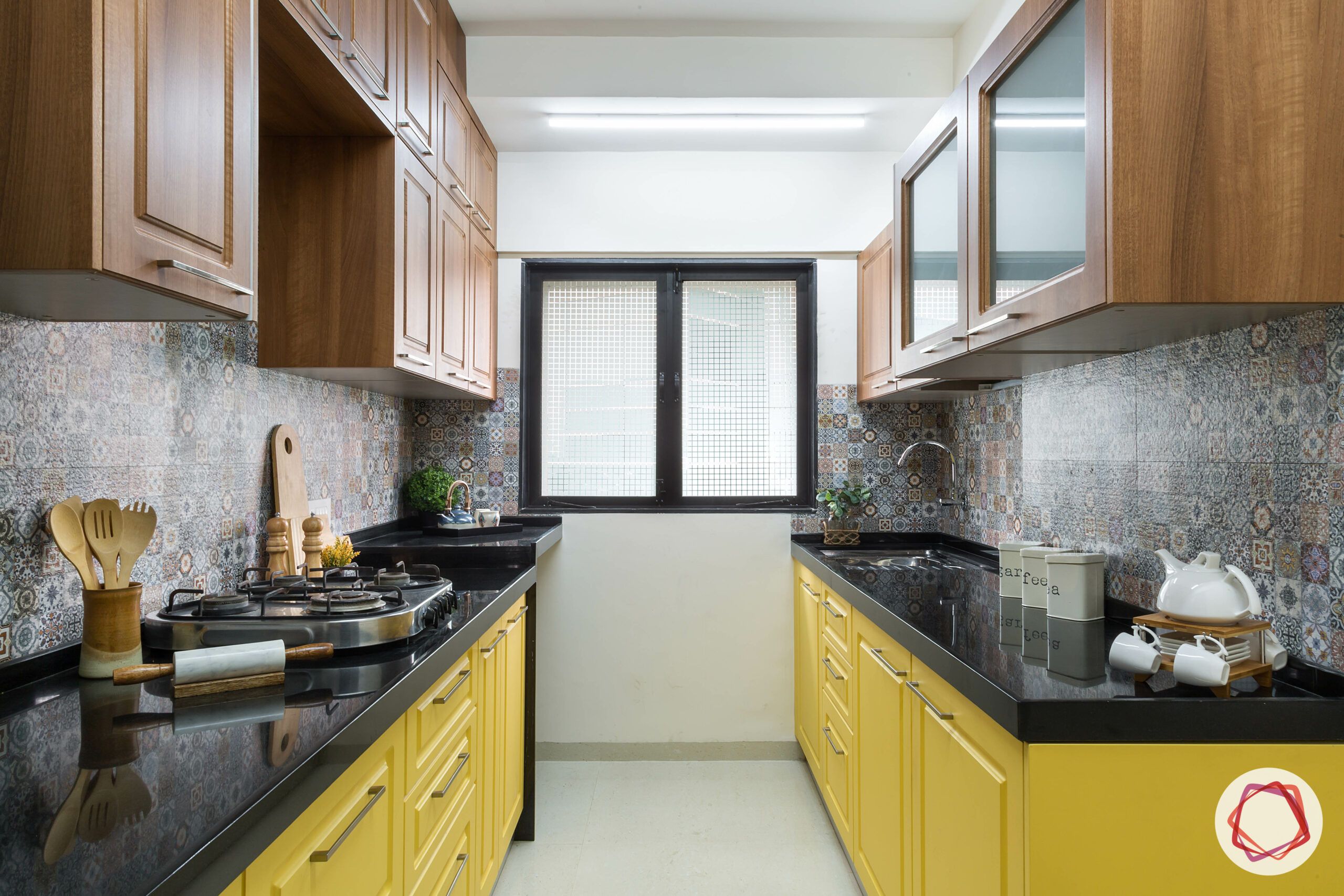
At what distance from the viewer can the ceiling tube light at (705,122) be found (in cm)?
309

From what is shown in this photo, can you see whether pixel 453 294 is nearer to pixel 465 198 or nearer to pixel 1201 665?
pixel 465 198

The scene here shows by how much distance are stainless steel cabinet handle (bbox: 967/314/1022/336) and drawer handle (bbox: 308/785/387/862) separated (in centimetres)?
148

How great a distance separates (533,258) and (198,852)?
302 cm

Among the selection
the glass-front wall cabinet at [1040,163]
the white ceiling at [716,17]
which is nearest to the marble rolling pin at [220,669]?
the glass-front wall cabinet at [1040,163]

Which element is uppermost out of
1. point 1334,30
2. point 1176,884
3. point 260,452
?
point 1334,30

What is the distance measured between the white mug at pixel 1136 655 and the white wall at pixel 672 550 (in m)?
2.11

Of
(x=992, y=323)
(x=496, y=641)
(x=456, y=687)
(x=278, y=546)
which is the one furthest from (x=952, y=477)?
(x=278, y=546)

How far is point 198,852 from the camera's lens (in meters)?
0.72

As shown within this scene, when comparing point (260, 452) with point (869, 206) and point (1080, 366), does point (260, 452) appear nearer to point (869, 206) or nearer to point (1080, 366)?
point (1080, 366)

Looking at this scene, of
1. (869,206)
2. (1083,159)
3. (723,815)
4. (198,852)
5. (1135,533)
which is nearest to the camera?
(198,852)

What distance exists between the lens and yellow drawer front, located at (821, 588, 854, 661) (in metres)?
2.38

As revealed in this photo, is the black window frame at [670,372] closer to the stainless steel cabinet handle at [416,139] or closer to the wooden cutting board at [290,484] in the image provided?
the stainless steel cabinet handle at [416,139]

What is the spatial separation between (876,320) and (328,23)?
224 centimetres

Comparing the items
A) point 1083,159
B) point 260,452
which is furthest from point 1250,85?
point 260,452
